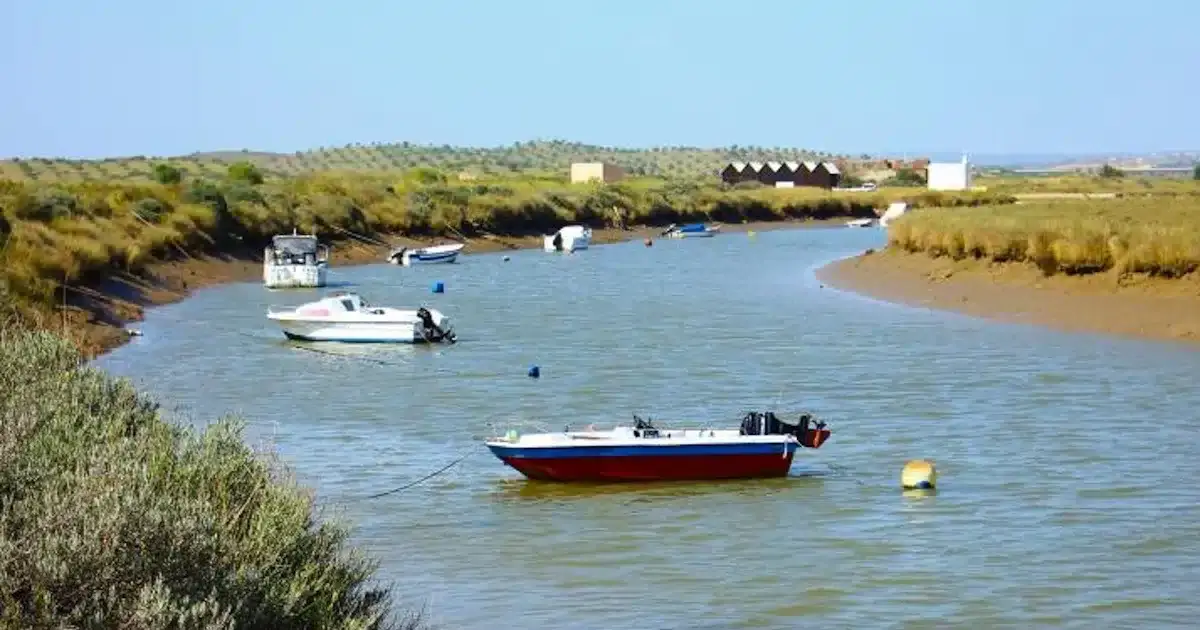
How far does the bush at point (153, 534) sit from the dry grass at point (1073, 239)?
28319 millimetres

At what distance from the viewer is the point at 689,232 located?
8994cm

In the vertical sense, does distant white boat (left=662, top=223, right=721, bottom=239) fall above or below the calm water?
above

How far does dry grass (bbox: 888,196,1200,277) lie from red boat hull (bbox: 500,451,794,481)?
19.7m

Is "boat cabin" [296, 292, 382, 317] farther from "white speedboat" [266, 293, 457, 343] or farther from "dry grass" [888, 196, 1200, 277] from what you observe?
"dry grass" [888, 196, 1200, 277]

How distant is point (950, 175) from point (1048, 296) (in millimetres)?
102918

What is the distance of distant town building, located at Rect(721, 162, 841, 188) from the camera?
489 feet

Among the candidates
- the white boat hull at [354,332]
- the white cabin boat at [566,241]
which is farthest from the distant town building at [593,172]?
the white boat hull at [354,332]

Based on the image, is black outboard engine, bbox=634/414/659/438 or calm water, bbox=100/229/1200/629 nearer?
calm water, bbox=100/229/1200/629

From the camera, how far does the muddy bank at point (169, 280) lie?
34594mm

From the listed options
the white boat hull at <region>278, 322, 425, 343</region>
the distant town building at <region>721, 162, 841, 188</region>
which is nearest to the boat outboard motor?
the white boat hull at <region>278, 322, 425, 343</region>

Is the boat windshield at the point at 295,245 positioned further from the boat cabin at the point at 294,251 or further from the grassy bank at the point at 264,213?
the grassy bank at the point at 264,213

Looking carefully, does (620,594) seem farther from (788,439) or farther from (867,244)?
(867,244)

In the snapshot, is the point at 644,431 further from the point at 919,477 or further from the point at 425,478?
the point at 919,477

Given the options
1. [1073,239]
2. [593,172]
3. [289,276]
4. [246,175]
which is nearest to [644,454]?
[1073,239]
